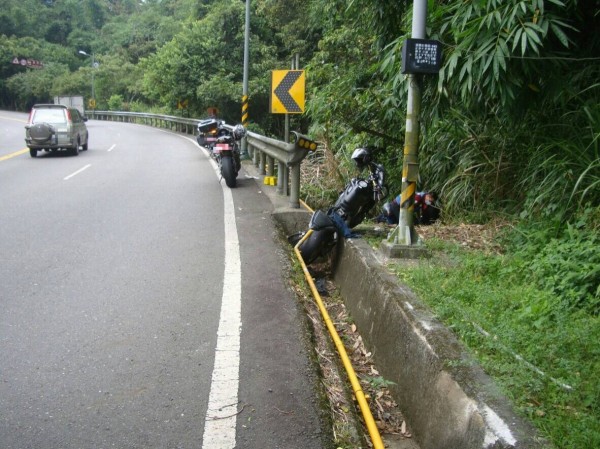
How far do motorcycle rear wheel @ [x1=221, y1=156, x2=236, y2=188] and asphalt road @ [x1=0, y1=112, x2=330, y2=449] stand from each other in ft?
7.29

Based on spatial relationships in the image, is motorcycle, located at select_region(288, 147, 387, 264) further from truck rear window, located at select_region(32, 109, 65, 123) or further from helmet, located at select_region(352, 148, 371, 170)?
truck rear window, located at select_region(32, 109, 65, 123)

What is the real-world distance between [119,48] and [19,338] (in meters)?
68.0

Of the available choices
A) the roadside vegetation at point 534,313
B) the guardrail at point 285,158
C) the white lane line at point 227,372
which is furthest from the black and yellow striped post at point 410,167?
the guardrail at point 285,158

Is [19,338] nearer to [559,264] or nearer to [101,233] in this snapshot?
[101,233]

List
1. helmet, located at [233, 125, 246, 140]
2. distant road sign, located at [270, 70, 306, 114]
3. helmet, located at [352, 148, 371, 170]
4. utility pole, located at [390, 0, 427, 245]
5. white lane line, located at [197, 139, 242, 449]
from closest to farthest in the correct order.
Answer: white lane line, located at [197, 139, 242, 449] → utility pole, located at [390, 0, 427, 245] → helmet, located at [352, 148, 371, 170] → distant road sign, located at [270, 70, 306, 114] → helmet, located at [233, 125, 246, 140]

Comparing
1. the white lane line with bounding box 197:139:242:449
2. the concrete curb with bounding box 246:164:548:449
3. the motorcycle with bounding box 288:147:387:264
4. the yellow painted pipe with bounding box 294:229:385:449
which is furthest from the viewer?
the motorcycle with bounding box 288:147:387:264

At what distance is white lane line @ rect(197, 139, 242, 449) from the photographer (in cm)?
303

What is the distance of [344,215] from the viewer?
→ 6.36 metres

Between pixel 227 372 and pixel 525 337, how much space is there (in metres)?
1.87

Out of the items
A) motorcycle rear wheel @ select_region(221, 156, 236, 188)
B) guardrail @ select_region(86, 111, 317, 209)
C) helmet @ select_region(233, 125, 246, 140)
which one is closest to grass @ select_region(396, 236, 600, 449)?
guardrail @ select_region(86, 111, 317, 209)

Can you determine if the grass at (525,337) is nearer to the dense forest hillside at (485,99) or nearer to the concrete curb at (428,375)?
the concrete curb at (428,375)

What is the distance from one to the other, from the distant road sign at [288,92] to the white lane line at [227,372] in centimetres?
509

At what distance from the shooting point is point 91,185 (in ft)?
38.1

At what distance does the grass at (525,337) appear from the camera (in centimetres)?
263
